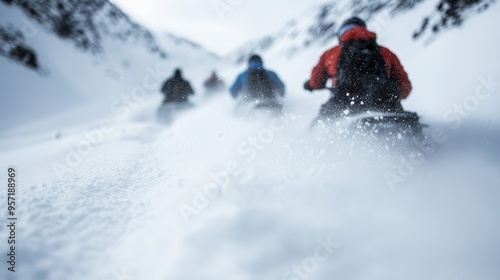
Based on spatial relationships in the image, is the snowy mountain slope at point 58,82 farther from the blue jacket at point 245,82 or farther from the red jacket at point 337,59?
the red jacket at point 337,59

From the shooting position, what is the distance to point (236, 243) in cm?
149

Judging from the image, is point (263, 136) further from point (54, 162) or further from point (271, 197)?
point (54, 162)

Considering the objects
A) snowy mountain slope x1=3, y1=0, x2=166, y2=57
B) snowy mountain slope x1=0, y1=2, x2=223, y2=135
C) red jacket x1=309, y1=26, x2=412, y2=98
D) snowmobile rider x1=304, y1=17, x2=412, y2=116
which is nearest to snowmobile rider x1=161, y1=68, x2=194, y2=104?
snowy mountain slope x1=0, y1=2, x2=223, y2=135

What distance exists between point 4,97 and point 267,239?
952 centimetres

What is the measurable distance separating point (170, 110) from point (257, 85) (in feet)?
10.9

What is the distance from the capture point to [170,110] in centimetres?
754

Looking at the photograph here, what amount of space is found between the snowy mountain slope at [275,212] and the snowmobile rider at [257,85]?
2.04 metres

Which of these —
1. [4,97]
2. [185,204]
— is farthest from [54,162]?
[4,97]

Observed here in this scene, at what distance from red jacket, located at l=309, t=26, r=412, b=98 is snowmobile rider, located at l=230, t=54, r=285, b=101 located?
1852 millimetres

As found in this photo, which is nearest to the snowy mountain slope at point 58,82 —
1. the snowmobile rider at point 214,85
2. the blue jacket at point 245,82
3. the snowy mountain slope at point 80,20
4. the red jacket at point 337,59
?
the snowy mountain slope at point 80,20

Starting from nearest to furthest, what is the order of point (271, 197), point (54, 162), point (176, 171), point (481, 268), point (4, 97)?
1. point (481, 268)
2. point (271, 197)
3. point (176, 171)
4. point (54, 162)
5. point (4, 97)

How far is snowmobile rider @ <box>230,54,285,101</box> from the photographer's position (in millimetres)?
5059

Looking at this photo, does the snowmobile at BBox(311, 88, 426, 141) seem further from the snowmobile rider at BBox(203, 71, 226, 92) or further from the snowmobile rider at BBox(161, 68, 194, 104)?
the snowmobile rider at BBox(203, 71, 226, 92)

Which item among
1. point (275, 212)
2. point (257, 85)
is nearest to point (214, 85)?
point (257, 85)
